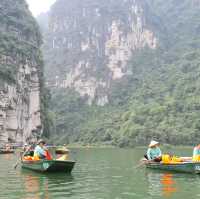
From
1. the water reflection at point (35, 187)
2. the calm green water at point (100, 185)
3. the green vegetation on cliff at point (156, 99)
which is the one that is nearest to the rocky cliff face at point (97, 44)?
the green vegetation on cliff at point (156, 99)

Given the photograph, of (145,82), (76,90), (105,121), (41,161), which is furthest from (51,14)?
(41,161)

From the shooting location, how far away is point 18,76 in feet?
233

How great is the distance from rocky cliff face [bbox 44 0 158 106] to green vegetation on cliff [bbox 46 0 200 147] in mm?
4474

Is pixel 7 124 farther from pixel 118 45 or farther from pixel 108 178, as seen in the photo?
pixel 118 45

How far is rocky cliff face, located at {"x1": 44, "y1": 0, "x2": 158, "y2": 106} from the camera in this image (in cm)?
16225

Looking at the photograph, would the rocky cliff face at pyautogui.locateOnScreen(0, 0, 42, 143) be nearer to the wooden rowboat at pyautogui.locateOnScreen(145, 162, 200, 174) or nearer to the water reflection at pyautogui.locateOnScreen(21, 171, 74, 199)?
the water reflection at pyautogui.locateOnScreen(21, 171, 74, 199)

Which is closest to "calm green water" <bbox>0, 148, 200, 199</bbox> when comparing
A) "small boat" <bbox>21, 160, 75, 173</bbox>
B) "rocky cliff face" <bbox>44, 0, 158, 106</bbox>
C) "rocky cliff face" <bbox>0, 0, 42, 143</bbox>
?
"small boat" <bbox>21, 160, 75, 173</bbox>

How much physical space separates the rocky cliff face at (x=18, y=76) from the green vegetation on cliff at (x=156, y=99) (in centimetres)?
2895

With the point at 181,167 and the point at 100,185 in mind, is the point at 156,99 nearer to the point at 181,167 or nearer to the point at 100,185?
the point at 181,167

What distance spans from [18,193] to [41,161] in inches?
239

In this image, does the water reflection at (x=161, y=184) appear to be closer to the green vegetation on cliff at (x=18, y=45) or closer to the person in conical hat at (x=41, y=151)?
the person in conical hat at (x=41, y=151)

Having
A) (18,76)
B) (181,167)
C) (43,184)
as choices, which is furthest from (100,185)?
(18,76)

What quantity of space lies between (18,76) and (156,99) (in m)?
61.9

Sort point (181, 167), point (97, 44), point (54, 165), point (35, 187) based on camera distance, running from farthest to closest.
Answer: point (97, 44), point (181, 167), point (54, 165), point (35, 187)
